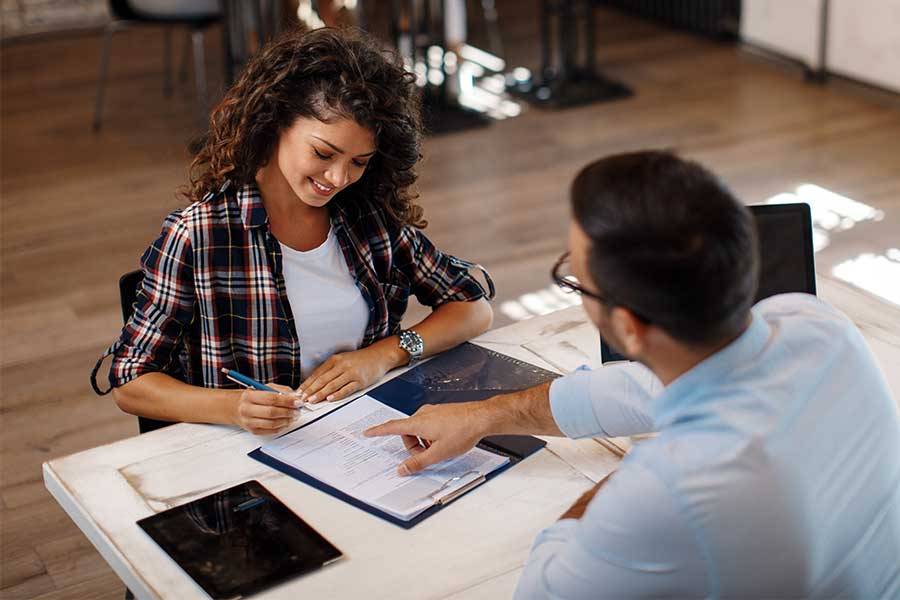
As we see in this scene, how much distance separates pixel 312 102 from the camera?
1856 mm

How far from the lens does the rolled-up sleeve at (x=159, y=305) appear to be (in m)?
1.84

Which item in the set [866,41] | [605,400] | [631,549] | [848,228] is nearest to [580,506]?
[605,400]

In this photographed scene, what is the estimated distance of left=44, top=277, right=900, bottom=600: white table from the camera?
1400 millimetres

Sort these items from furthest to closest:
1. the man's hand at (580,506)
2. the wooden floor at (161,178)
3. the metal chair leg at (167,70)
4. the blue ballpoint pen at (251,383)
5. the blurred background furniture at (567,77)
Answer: the metal chair leg at (167,70)
the blurred background furniture at (567,77)
the wooden floor at (161,178)
the blue ballpoint pen at (251,383)
the man's hand at (580,506)

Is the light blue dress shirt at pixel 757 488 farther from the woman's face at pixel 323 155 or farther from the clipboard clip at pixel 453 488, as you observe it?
the woman's face at pixel 323 155

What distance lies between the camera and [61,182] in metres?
4.71

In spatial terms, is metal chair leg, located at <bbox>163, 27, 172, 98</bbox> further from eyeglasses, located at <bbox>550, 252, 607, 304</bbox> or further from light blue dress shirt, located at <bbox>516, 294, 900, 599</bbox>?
light blue dress shirt, located at <bbox>516, 294, 900, 599</bbox>

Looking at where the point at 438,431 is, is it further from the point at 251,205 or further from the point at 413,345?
the point at 251,205

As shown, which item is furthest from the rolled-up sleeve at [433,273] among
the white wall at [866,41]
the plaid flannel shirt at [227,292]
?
the white wall at [866,41]

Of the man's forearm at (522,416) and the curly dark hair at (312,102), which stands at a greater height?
the curly dark hair at (312,102)

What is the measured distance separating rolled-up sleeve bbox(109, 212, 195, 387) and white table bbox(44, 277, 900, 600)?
0.50 feet

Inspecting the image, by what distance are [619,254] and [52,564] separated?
6.11 feet

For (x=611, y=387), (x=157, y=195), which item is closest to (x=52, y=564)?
(x=611, y=387)

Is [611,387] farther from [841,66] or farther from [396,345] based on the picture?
[841,66]
